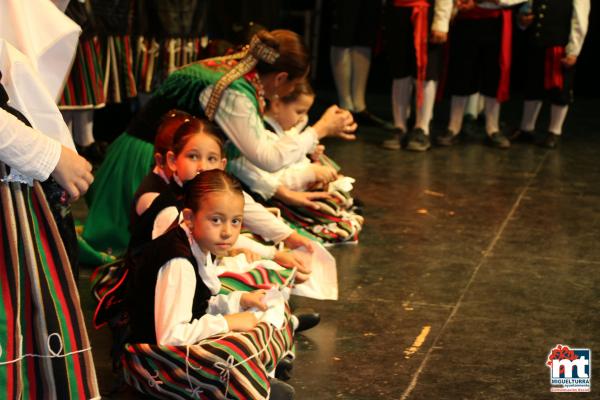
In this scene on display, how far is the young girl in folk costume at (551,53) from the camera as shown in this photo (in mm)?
6387

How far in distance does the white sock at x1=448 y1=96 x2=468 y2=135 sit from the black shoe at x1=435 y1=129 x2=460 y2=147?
3 cm

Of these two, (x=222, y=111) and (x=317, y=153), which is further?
(x=317, y=153)

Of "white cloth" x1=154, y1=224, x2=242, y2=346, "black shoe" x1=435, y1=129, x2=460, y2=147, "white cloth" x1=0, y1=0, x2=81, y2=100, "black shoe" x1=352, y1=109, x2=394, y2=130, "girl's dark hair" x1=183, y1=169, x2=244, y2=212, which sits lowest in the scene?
"black shoe" x1=352, y1=109, x2=394, y2=130

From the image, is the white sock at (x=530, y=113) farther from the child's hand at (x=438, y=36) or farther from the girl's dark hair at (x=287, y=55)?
the girl's dark hair at (x=287, y=55)

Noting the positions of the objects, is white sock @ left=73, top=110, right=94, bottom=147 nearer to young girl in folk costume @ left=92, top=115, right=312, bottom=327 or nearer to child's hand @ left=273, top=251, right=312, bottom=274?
young girl in folk costume @ left=92, top=115, right=312, bottom=327

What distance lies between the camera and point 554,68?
652cm

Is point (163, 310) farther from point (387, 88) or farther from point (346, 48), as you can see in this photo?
point (387, 88)

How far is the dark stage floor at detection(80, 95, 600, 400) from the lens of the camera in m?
3.02

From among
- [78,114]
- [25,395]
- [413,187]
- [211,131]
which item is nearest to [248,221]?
[211,131]

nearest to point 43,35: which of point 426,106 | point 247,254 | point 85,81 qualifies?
point 247,254

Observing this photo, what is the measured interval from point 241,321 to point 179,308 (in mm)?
201

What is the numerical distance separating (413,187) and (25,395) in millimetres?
3282

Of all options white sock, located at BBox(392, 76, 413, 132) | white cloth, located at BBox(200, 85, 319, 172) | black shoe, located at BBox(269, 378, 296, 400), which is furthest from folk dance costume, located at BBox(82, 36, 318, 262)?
white sock, located at BBox(392, 76, 413, 132)

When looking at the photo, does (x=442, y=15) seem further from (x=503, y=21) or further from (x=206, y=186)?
(x=206, y=186)
